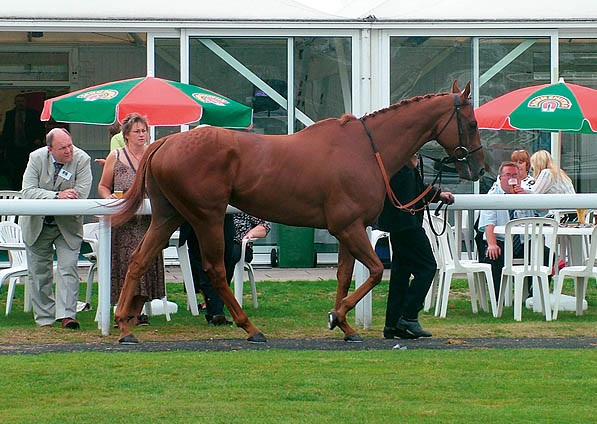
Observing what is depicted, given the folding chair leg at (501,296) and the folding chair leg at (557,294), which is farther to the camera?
the folding chair leg at (501,296)

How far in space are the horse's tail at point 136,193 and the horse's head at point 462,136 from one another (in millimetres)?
1995

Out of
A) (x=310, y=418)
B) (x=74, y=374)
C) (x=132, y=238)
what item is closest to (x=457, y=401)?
(x=310, y=418)

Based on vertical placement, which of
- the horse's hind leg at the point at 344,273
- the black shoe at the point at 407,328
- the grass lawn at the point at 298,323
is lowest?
the grass lawn at the point at 298,323

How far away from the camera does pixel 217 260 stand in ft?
26.3

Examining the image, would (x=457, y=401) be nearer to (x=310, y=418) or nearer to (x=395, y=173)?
(x=310, y=418)

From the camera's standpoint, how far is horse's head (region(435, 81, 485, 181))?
814cm

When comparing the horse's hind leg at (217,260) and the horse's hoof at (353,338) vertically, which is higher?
the horse's hind leg at (217,260)

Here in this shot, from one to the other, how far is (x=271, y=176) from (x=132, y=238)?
1665 millimetres

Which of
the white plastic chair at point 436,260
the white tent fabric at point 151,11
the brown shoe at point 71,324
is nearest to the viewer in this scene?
the brown shoe at point 71,324

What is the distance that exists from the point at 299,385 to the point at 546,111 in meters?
6.38

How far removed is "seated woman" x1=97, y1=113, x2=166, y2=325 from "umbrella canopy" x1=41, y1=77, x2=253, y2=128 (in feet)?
5.61

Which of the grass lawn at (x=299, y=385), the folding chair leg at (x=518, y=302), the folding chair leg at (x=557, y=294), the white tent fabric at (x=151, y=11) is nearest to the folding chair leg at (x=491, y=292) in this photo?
the folding chair leg at (x=518, y=302)

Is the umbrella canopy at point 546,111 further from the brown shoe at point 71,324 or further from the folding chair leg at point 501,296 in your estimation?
the brown shoe at point 71,324

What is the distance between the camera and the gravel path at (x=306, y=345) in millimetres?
7742
